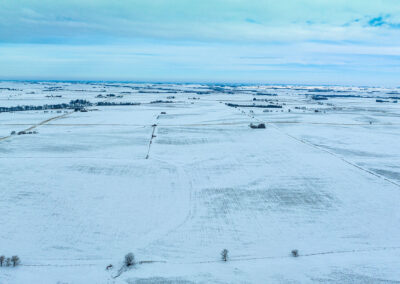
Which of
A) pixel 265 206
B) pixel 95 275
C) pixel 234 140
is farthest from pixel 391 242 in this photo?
pixel 234 140

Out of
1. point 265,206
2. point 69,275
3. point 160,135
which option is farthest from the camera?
point 160,135

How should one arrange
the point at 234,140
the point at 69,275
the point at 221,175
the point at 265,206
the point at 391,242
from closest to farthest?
the point at 69,275 → the point at 391,242 → the point at 265,206 → the point at 221,175 → the point at 234,140

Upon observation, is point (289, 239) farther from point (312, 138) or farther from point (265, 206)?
point (312, 138)

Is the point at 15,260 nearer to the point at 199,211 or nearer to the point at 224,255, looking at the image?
the point at 224,255

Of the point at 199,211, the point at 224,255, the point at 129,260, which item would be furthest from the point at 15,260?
the point at 199,211

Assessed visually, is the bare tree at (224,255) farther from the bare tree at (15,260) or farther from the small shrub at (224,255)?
the bare tree at (15,260)

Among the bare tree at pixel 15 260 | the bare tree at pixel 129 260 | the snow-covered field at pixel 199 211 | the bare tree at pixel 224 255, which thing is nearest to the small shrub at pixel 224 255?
the bare tree at pixel 224 255

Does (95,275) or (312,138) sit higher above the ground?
(312,138)

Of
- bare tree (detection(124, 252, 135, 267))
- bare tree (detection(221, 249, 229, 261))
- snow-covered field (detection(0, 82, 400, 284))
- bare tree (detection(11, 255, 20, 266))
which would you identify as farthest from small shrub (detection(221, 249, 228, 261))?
bare tree (detection(11, 255, 20, 266))
